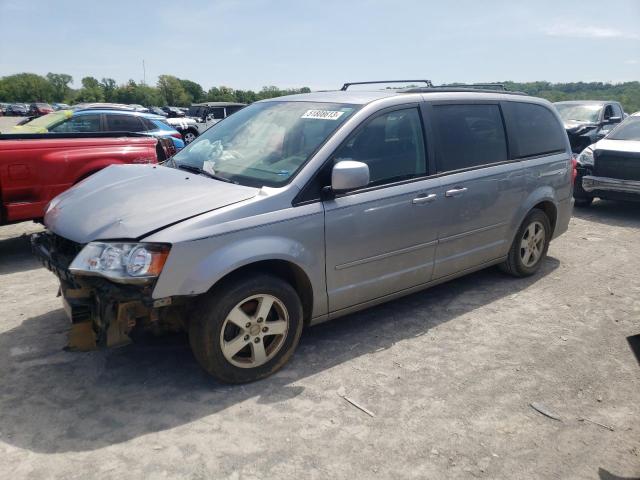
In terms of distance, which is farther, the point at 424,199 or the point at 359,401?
the point at 424,199

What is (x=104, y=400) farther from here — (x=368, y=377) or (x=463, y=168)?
(x=463, y=168)

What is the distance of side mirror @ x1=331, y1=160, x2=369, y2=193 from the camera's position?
329 cm

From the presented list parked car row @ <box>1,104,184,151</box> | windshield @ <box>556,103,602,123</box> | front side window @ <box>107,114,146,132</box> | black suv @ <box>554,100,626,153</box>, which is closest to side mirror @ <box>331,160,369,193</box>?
parked car row @ <box>1,104,184,151</box>

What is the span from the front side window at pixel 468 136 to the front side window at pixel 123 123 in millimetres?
9882

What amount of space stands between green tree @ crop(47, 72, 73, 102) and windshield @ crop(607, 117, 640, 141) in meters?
121

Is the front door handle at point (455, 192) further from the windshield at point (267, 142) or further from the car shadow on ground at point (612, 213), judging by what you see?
the car shadow on ground at point (612, 213)

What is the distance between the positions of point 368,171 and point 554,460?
6.49 ft

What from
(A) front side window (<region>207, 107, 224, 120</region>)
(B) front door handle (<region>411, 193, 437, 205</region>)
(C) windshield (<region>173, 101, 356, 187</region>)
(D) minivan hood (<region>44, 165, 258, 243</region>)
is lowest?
(B) front door handle (<region>411, 193, 437, 205</region>)

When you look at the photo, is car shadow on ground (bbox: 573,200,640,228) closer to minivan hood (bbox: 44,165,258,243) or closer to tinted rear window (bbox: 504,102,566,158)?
tinted rear window (bbox: 504,102,566,158)

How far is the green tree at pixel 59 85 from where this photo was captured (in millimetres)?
111812

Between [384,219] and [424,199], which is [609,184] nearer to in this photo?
[424,199]

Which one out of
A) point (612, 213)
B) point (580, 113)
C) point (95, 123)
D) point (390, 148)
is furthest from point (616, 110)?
point (95, 123)

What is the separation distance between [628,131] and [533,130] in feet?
16.7

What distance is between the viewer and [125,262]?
2.80 m
